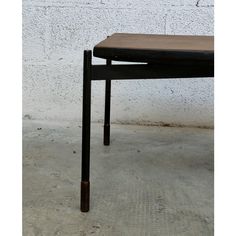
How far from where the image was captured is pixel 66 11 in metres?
2.54

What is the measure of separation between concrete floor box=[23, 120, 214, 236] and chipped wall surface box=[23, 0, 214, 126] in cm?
16

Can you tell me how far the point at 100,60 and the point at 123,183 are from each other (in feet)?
3.63

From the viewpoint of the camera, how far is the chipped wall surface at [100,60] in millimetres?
2494

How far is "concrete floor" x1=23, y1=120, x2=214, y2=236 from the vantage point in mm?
1272

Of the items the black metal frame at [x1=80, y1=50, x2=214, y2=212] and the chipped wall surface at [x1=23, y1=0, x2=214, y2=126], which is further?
the chipped wall surface at [x1=23, y1=0, x2=214, y2=126]

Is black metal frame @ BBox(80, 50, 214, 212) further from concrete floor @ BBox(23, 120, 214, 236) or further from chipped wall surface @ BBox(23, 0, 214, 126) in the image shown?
chipped wall surface @ BBox(23, 0, 214, 126)

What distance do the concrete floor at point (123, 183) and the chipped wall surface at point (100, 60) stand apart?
0.16 meters

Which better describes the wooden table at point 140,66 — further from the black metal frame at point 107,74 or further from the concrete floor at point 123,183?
the concrete floor at point 123,183

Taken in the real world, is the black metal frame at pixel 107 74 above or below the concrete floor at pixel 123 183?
above

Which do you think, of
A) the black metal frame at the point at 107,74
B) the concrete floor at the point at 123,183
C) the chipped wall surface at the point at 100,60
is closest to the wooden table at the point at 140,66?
the black metal frame at the point at 107,74

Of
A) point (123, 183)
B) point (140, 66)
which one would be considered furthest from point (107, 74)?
point (123, 183)

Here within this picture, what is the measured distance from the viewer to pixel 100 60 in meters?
2.55

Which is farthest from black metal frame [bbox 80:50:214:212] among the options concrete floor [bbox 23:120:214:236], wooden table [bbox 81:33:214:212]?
concrete floor [bbox 23:120:214:236]
